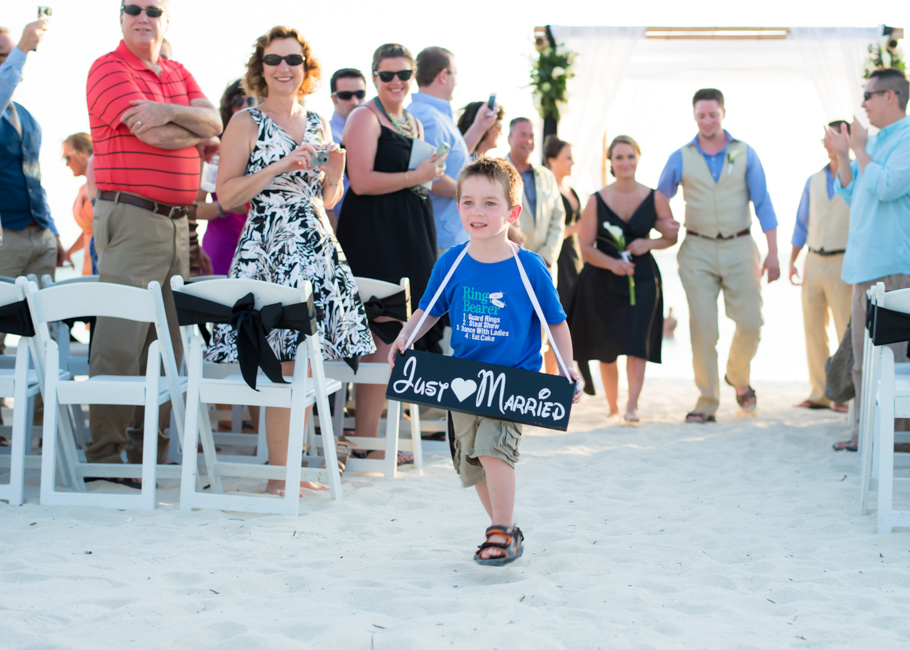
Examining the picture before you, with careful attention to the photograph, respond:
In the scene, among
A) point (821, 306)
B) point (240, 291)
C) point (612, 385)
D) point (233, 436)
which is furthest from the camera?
point (821, 306)

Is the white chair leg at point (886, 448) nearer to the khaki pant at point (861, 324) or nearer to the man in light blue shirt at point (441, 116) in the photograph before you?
the khaki pant at point (861, 324)

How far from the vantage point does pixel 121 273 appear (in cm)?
360

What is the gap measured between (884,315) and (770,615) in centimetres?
136

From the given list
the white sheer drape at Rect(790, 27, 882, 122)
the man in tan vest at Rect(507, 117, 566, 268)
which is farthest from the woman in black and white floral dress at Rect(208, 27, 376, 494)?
the white sheer drape at Rect(790, 27, 882, 122)

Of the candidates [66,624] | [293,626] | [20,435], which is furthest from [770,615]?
[20,435]

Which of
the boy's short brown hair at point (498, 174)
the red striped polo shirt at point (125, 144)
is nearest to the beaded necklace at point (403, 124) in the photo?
the red striped polo shirt at point (125, 144)

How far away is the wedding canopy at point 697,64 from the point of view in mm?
8047

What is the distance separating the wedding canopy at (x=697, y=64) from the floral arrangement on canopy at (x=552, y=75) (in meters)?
0.11

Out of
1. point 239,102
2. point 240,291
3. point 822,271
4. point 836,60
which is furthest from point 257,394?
point 836,60

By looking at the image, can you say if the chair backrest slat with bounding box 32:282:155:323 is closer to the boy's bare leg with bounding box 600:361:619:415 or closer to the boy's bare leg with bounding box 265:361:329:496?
the boy's bare leg with bounding box 265:361:329:496

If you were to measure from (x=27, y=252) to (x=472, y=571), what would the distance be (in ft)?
10.8

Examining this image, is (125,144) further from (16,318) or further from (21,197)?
(21,197)

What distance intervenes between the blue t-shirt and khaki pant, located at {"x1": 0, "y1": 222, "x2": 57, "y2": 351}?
2971mm

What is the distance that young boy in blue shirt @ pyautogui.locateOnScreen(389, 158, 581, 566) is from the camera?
2463 millimetres
